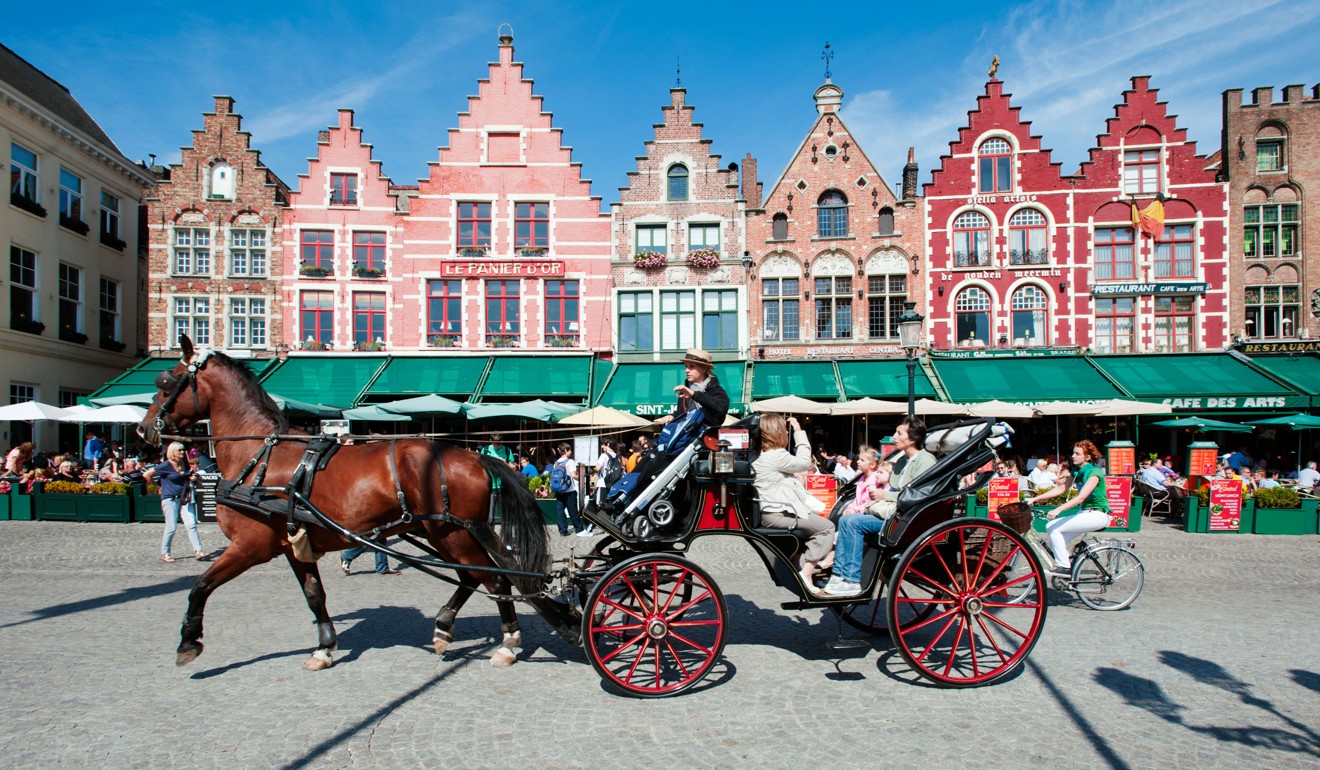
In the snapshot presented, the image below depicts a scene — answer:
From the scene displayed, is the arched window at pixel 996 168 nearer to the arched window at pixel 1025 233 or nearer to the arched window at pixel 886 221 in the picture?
the arched window at pixel 1025 233

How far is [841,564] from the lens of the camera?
5359 mm

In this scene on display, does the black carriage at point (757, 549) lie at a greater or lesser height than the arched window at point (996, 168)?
lesser

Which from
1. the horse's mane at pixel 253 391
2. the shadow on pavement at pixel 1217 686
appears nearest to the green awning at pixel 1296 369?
the shadow on pavement at pixel 1217 686

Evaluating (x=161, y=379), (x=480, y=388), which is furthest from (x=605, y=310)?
(x=161, y=379)

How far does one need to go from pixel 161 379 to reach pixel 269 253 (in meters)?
20.8

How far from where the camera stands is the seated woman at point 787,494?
5.43 m

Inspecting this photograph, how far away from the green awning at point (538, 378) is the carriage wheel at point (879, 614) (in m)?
15.3

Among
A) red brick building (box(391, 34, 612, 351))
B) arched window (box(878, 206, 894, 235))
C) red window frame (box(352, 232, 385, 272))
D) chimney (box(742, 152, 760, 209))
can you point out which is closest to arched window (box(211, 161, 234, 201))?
red window frame (box(352, 232, 385, 272))

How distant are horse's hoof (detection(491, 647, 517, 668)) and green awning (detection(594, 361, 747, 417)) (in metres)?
15.2

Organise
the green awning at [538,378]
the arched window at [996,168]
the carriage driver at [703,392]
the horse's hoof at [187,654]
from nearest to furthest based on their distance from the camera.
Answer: the carriage driver at [703,392], the horse's hoof at [187,654], the green awning at [538,378], the arched window at [996,168]

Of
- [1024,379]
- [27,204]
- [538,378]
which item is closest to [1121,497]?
[1024,379]

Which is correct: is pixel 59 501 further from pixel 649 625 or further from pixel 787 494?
pixel 787 494

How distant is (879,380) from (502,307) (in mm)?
11988

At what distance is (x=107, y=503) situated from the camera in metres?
14.5
